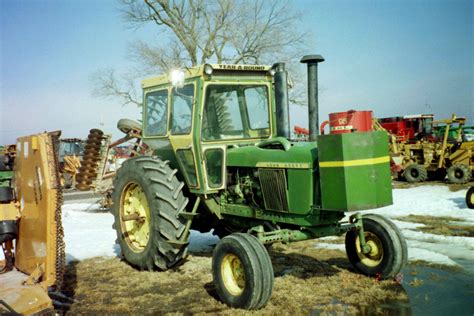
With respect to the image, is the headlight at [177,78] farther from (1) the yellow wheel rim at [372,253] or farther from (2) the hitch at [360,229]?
(1) the yellow wheel rim at [372,253]

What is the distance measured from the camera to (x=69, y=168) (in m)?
19.2

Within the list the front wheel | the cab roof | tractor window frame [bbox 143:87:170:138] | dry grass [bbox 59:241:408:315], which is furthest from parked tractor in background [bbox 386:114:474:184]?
tractor window frame [bbox 143:87:170:138]

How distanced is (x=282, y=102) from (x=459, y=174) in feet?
39.5

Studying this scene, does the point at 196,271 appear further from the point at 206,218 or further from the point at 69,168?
the point at 69,168

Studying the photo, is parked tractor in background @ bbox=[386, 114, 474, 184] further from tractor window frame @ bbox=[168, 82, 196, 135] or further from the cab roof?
tractor window frame @ bbox=[168, 82, 196, 135]

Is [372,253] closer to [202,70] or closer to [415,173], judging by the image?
[202,70]

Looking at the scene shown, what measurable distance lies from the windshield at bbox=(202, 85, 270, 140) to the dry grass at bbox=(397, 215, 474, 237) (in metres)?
3.86

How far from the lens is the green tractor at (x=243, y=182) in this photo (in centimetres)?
436

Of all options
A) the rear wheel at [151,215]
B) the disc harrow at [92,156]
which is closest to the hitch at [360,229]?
the rear wheel at [151,215]

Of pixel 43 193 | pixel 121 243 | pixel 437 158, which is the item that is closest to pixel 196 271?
pixel 121 243

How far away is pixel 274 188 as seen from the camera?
4988mm

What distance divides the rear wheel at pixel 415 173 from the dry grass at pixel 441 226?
7672 millimetres

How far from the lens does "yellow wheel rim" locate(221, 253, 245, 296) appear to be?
4531 mm

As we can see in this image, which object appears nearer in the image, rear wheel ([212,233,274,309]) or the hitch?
rear wheel ([212,233,274,309])
